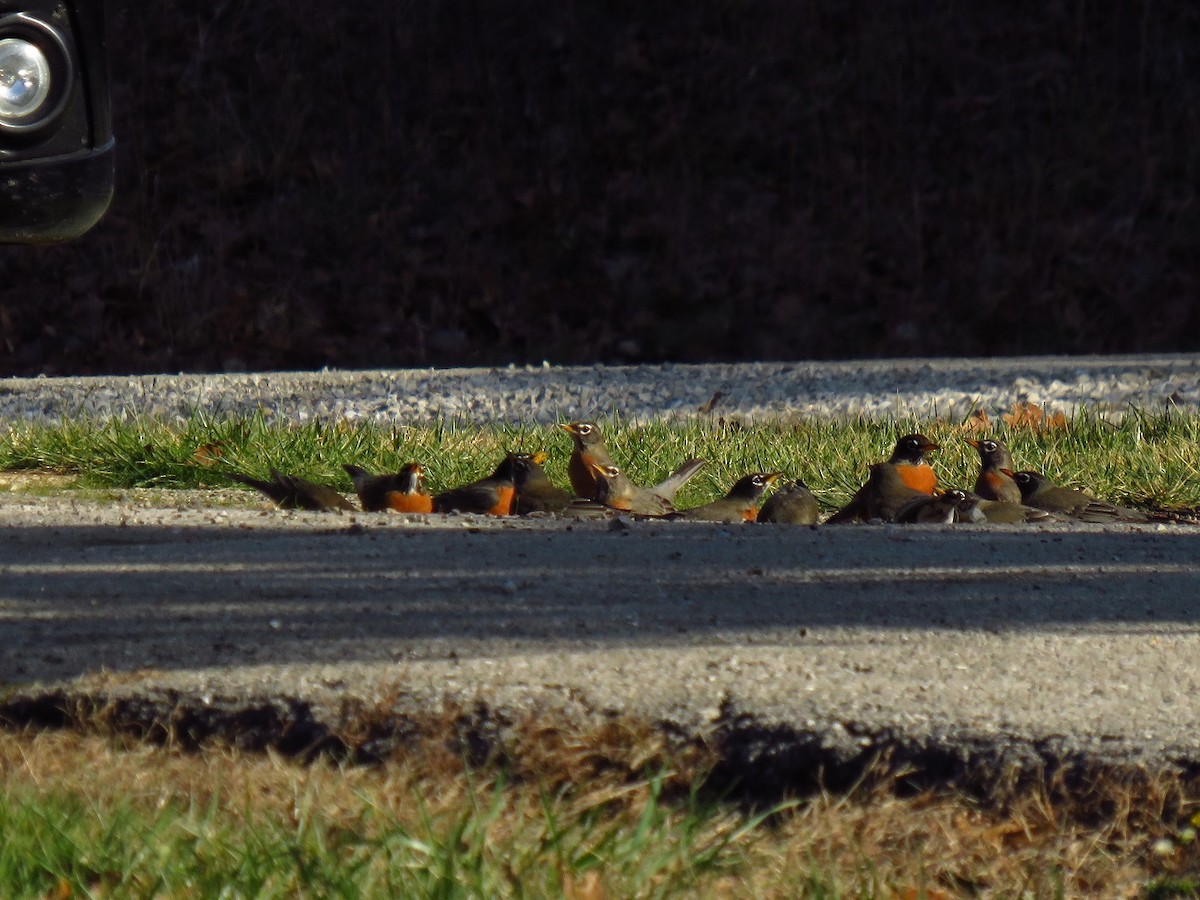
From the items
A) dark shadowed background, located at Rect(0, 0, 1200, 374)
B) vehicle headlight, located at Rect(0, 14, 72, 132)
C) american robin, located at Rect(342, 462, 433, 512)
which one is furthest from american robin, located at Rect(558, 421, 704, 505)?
dark shadowed background, located at Rect(0, 0, 1200, 374)

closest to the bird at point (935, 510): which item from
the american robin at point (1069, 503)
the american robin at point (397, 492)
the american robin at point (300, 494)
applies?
the american robin at point (1069, 503)

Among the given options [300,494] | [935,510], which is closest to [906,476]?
[935,510]

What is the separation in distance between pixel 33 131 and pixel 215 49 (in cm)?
1282

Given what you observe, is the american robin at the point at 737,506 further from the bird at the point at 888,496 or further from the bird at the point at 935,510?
the bird at the point at 935,510

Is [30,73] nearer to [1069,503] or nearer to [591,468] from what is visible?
[591,468]

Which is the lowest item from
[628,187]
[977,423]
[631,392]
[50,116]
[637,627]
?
[631,392]

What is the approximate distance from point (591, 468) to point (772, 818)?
326 cm

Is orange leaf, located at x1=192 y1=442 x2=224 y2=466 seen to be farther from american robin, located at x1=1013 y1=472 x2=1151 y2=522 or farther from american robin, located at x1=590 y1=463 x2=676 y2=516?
american robin, located at x1=1013 y1=472 x2=1151 y2=522

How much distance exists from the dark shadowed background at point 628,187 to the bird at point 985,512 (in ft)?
29.6

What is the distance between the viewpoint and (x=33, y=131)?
397cm

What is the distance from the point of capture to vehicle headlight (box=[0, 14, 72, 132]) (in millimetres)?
3900

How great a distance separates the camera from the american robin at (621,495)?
559cm

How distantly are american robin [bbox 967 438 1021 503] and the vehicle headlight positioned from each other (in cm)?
306

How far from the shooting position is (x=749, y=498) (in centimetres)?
566
